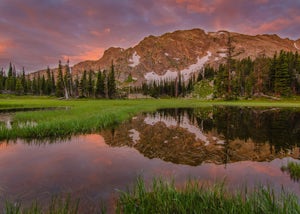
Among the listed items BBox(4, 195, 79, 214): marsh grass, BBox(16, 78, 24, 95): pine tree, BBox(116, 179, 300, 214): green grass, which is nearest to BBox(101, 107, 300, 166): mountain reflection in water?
BBox(116, 179, 300, 214): green grass

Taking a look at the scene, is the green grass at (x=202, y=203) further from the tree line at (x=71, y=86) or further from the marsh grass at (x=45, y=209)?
the tree line at (x=71, y=86)

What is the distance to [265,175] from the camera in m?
7.27

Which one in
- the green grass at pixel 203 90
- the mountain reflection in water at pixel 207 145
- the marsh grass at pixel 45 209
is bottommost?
the mountain reflection in water at pixel 207 145

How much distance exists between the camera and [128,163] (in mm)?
8992

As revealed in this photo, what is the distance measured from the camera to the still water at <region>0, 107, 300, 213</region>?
623 cm

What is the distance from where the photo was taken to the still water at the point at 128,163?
6.23 meters

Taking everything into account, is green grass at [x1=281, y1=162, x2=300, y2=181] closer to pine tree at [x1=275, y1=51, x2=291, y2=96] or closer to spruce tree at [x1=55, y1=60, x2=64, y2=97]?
pine tree at [x1=275, y1=51, x2=291, y2=96]

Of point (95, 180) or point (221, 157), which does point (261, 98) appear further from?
point (95, 180)

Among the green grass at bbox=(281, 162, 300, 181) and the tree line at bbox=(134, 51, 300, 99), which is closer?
the green grass at bbox=(281, 162, 300, 181)

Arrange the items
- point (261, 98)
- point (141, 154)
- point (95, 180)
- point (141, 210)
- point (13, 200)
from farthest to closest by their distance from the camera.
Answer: point (261, 98), point (141, 154), point (95, 180), point (13, 200), point (141, 210)

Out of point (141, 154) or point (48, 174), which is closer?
point (48, 174)

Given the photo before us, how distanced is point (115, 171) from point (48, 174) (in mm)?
2421

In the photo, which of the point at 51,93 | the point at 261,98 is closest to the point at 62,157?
the point at 261,98

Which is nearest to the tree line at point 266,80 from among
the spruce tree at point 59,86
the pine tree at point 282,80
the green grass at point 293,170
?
the pine tree at point 282,80
